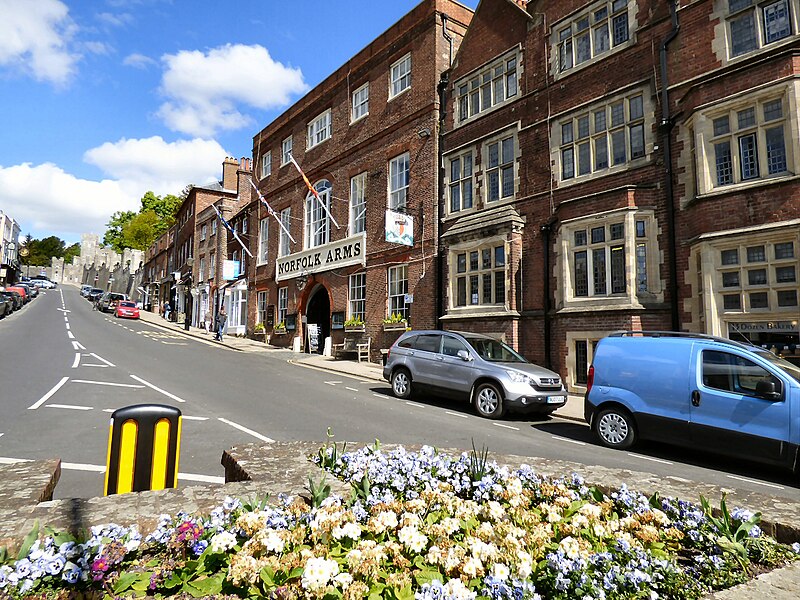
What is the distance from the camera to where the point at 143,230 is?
7494cm

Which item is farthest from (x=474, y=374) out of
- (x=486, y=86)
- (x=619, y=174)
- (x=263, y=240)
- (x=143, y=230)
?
(x=143, y=230)

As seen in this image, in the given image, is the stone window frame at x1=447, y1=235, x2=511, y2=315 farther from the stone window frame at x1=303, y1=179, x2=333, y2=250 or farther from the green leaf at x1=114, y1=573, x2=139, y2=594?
the green leaf at x1=114, y1=573, x2=139, y2=594

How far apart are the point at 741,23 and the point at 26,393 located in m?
18.1

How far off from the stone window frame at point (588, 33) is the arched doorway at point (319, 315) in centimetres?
1514

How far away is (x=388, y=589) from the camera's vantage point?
2.01 m

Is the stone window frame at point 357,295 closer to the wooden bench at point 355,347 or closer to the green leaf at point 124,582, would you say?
the wooden bench at point 355,347

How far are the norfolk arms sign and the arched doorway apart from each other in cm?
143

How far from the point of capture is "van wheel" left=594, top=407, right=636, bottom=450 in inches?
336

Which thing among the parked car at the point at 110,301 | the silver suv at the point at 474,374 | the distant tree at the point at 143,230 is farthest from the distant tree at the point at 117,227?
the silver suv at the point at 474,374

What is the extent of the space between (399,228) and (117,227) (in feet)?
281

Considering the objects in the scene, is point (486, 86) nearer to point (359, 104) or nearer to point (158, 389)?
point (359, 104)

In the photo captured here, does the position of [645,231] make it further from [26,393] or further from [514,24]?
[26,393]

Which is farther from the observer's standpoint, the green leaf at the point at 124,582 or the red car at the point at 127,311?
the red car at the point at 127,311

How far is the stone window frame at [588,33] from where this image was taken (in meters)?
13.7
